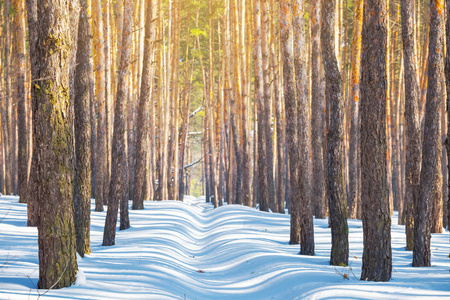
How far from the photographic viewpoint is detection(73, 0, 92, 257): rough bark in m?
7.46

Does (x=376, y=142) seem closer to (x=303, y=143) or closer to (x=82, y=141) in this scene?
(x=303, y=143)

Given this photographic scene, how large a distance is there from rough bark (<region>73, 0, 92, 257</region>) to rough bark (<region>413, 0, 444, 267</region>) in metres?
5.64

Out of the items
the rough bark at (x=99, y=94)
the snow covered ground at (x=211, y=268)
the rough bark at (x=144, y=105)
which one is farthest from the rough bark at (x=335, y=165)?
the rough bark at (x=99, y=94)

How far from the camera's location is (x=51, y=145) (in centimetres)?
514

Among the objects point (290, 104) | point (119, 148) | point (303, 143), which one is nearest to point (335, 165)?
point (303, 143)

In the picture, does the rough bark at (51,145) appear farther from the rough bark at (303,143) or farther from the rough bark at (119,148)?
the rough bark at (303,143)

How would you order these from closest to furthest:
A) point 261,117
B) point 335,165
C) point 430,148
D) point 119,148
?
1. point 335,165
2. point 430,148
3. point 119,148
4. point 261,117

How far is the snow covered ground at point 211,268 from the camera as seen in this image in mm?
5324

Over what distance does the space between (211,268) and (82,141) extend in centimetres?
328

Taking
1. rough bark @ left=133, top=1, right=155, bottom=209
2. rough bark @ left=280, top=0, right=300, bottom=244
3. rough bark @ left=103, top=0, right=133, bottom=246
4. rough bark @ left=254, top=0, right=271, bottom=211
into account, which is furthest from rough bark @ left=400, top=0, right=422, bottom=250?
rough bark @ left=254, top=0, right=271, bottom=211

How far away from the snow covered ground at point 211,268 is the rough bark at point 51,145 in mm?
366

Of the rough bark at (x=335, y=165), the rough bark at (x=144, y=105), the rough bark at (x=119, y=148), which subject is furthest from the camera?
the rough bark at (x=144, y=105)

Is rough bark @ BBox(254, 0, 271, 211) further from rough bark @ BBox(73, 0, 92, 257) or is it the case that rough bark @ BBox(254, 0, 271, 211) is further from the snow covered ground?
rough bark @ BBox(73, 0, 92, 257)

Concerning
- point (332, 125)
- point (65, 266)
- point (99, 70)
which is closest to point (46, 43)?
point (65, 266)
